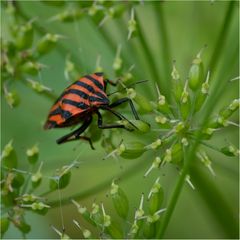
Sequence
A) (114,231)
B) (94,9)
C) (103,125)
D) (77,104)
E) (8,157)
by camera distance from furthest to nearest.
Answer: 1. (94,9)
2. (8,157)
3. (103,125)
4. (77,104)
5. (114,231)

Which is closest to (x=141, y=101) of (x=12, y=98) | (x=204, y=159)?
(x=204, y=159)

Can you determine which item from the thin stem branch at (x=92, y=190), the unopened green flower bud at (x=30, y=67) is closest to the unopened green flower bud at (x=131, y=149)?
the thin stem branch at (x=92, y=190)

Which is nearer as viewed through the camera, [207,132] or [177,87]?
[207,132]

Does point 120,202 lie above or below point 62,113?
below

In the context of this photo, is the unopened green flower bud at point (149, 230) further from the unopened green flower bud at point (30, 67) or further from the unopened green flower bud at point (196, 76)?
the unopened green flower bud at point (30, 67)

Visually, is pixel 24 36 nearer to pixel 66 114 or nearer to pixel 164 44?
pixel 66 114

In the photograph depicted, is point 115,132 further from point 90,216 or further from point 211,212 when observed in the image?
point 211,212
